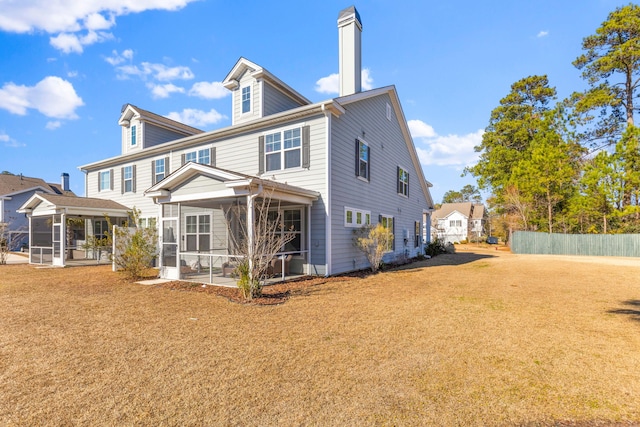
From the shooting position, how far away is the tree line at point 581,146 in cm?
2222

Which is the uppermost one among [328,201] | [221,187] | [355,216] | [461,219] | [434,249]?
[221,187]

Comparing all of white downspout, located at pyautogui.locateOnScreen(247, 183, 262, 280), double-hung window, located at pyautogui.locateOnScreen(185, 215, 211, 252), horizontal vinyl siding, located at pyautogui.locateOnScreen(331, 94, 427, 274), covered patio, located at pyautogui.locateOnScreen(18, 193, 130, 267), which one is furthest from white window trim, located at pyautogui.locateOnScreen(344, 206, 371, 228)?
covered patio, located at pyautogui.locateOnScreen(18, 193, 130, 267)

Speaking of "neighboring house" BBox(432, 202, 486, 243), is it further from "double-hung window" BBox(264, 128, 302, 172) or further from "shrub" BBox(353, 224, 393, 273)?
"double-hung window" BBox(264, 128, 302, 172)

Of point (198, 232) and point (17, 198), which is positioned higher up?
point (17, 198)

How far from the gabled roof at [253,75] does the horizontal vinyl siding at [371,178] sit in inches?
137

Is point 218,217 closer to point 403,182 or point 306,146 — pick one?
point 306,146

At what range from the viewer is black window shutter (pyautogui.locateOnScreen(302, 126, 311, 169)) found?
35.4 ft

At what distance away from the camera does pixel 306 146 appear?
426 inches

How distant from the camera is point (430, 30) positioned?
1280 cm

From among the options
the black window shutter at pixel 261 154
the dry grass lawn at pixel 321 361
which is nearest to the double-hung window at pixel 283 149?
the black window shutter at pixel 261 154

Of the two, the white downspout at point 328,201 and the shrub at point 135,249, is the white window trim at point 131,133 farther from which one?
the white downspout at point 328,201

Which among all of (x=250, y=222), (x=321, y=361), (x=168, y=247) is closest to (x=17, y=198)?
(x=168, y=247)

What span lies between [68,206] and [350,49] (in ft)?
45.8

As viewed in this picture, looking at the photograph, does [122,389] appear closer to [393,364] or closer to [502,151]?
[393,364]
